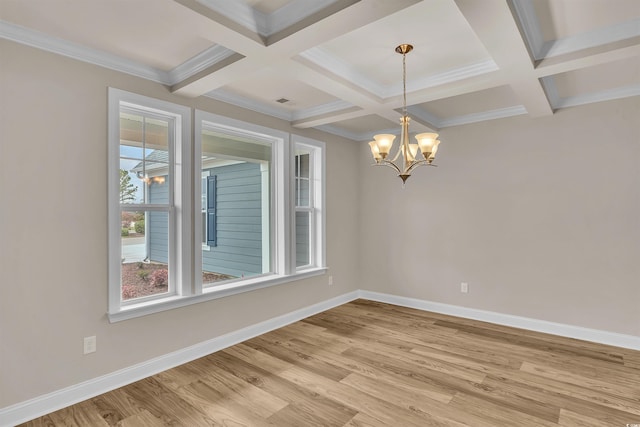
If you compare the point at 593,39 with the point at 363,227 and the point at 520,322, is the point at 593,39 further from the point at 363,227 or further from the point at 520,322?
the point at 363,227

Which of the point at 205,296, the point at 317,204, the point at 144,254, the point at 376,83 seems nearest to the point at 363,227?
the point at 317,204

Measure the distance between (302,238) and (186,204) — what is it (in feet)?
6.36

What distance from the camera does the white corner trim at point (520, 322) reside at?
3539 mm

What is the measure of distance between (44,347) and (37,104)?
1.68 metres

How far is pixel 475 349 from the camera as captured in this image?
346cm

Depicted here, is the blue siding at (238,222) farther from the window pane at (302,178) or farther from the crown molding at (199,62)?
the crown molding at (199,62)

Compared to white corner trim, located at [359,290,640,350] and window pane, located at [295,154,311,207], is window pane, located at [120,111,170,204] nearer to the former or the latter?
window pane, located at [295,154,311,207]

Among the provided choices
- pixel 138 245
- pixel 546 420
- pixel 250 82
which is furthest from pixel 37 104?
pixel 546 420

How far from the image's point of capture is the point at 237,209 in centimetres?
508

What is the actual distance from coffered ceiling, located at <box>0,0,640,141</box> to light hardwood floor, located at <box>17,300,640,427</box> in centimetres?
247

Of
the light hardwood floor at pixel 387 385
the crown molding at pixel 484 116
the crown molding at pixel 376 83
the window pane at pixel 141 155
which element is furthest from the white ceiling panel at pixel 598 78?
the window pane at pixel 141 155

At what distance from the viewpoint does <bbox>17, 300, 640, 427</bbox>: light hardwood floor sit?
2.32m

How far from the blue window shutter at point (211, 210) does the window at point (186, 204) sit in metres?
0.61

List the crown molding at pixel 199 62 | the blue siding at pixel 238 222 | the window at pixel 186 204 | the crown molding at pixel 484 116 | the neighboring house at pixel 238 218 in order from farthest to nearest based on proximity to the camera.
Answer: the blue siding at pixel 238 222
the neighboring house at pixel 238 218
the crown molding at pixel 484 116
the window at pixel 186 204
the crown molding at pixel 199 62
